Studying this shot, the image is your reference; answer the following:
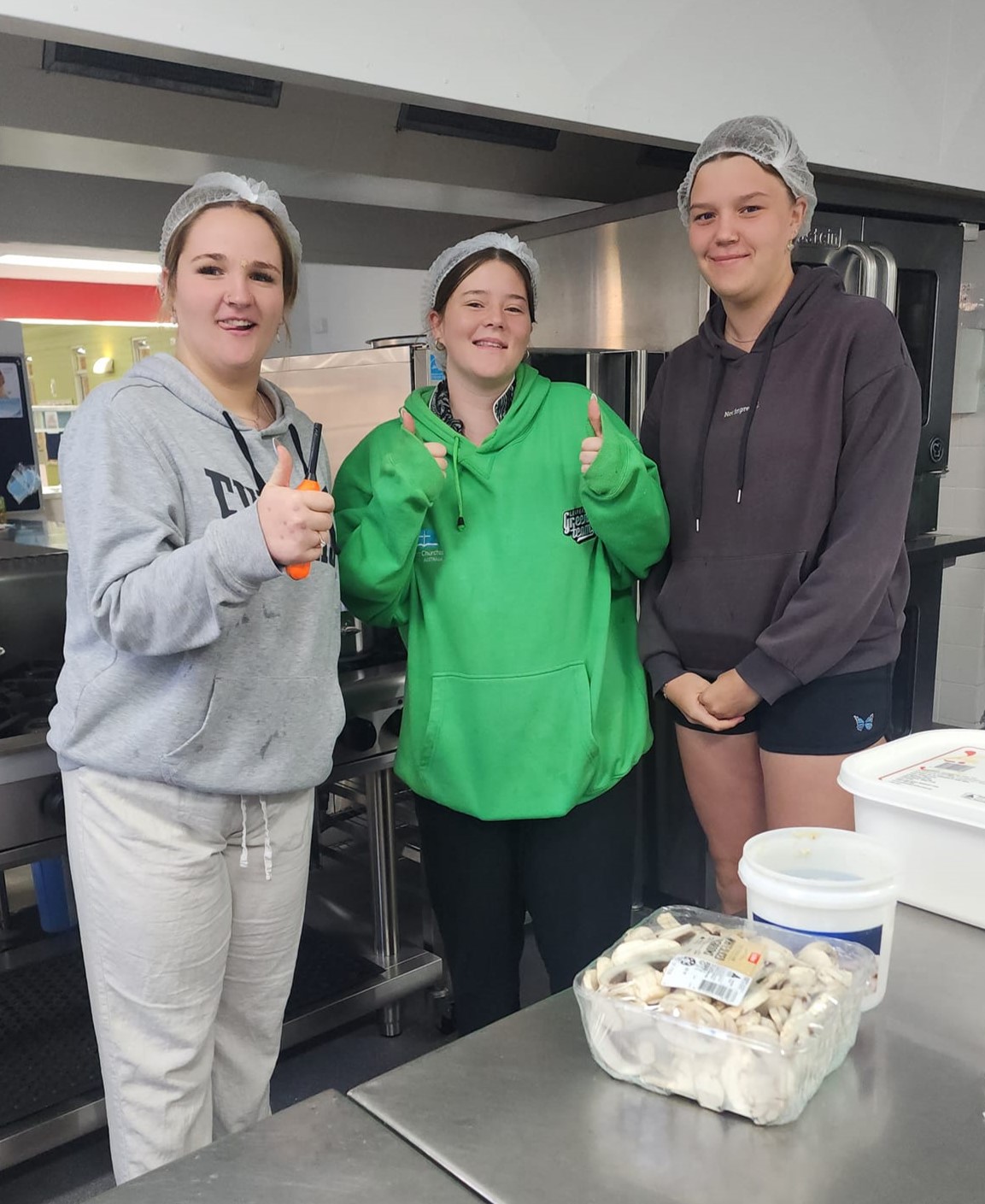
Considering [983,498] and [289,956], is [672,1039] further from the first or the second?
[983,498]

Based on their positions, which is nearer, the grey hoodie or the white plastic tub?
the white plastic tub

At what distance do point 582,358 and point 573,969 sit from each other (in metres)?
1.31

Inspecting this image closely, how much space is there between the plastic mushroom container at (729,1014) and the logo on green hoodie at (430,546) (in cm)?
79

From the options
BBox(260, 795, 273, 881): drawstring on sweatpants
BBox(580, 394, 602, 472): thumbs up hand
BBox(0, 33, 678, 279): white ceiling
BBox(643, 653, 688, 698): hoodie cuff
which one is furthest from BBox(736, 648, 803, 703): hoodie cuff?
BBox(0, 33, 678, 279): white ceiling

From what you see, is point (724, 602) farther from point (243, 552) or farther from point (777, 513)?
point (243, 552)

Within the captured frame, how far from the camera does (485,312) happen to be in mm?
1493

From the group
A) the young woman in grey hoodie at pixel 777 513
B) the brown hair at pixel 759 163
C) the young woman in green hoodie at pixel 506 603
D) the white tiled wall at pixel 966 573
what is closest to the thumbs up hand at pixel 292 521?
the young woman in green hoodie at pixel 506 603

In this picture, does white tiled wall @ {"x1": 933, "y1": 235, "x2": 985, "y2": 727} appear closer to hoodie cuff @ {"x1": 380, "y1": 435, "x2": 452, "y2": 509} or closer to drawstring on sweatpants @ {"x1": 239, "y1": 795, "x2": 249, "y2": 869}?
hoodie cuff @ {"x1": 380, "y1": 435, "x2": 452, "y2": 509}

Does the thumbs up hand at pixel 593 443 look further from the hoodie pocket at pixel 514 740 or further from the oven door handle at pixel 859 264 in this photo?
the oven door handle at pixel 859 264

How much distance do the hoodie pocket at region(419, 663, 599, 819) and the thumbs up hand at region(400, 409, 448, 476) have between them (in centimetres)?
31

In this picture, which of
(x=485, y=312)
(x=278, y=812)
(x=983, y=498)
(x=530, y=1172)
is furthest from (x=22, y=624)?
(x=983, y=498)

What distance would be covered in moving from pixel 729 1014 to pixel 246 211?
43.1 inches

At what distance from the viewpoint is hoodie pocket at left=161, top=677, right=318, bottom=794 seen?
1.21 m

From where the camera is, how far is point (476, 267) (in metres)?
1.51
